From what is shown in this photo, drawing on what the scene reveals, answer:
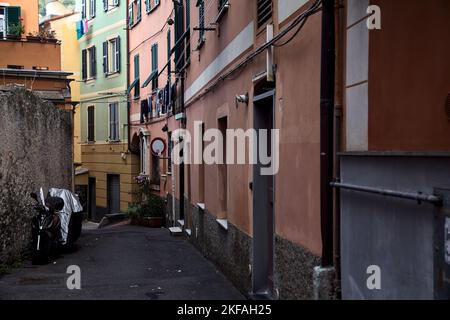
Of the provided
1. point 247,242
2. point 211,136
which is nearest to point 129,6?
point 211,136

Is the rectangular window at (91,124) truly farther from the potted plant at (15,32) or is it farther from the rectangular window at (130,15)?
the potted plant at (15,32)

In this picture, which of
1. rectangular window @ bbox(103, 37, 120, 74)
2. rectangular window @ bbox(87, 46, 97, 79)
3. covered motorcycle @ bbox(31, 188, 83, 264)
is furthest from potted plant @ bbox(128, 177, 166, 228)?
rectangular window @ bbox(87, 46, 97, 79)

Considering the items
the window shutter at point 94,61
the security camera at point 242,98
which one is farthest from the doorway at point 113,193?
the security camera at point 242,98

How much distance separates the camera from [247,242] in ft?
27.2

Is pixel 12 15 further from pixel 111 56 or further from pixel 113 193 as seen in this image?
pixel 113 193

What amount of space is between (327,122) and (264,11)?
3112 millimetres

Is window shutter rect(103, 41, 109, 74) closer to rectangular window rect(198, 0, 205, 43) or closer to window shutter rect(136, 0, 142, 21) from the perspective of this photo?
window shutter rect(136, 0, 142, 21)

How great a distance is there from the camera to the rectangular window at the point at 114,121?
28953 millimetres

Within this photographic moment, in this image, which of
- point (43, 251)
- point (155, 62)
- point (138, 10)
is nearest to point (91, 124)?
point (138, 10)

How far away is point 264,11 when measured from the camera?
772cm

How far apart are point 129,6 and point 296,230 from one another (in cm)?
2337

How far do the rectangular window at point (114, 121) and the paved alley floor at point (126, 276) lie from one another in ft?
49.9

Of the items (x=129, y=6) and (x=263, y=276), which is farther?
(x=129, y=6)
